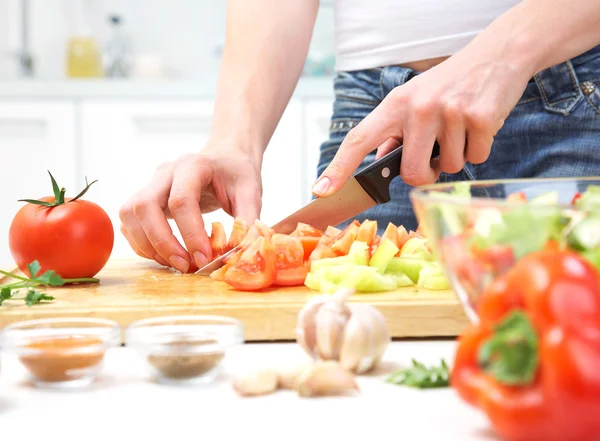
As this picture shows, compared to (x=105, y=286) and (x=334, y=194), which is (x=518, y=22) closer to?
(x=334, y=194)

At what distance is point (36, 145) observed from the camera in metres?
3.89

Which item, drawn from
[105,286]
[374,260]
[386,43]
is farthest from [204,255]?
[386,43]

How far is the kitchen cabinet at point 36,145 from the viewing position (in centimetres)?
385

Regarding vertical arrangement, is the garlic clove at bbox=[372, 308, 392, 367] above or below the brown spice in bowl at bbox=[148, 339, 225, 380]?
above

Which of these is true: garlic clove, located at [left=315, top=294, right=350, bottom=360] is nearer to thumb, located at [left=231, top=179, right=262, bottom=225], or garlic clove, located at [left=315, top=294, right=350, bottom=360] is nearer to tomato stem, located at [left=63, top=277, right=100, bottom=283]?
tomato stem, located at [left=63, top=277, right=100, bottom=283]

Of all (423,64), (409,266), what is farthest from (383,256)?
(423,64)

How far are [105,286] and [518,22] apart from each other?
2.74 ft

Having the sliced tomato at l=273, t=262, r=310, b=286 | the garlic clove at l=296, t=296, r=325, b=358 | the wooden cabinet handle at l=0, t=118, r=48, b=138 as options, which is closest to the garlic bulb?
the garlic clove at l=296, t=296, r=325, b=358

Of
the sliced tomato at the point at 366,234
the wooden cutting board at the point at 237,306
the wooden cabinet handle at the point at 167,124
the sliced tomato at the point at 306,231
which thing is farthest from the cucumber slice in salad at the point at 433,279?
the wooden cabinet handle at the point at 167,124

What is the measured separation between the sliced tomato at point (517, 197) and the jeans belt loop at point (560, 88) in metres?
0.69

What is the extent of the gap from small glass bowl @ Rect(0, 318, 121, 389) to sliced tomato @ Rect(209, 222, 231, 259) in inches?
28.5

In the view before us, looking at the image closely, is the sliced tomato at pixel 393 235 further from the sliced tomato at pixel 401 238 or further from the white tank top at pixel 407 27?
the white tank top at pixel 407 27

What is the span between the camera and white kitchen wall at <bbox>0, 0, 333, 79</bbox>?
15.8 feet

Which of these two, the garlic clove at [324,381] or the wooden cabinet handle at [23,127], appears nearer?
the garlic clove at [324,381]
